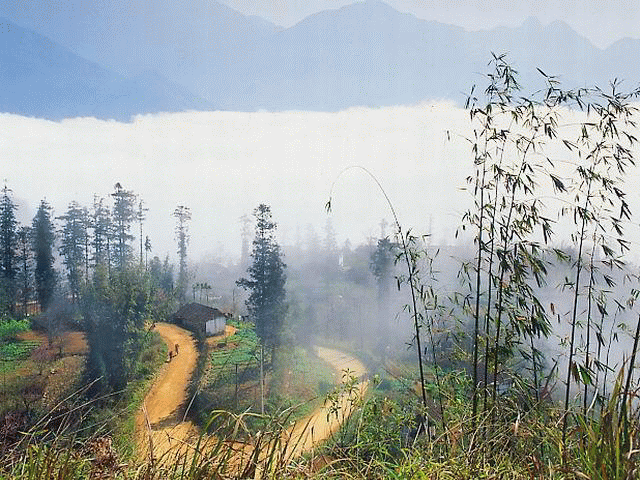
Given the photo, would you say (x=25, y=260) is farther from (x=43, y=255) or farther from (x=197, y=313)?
(x=197, y=313)

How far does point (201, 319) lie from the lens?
19.4 metres

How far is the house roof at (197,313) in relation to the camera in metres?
19.6

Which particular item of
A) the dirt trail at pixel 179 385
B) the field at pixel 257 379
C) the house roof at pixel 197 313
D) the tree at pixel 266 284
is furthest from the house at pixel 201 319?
the tree at pixel 266 284

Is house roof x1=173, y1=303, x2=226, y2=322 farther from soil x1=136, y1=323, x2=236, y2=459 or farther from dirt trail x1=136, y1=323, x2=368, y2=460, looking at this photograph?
soil x1=136, y1=323, x2=236, y2=459

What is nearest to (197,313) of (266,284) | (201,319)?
(201,319)

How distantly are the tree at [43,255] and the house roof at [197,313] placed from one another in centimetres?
511

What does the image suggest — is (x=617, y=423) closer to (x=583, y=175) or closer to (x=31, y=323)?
(x=583, y=175)

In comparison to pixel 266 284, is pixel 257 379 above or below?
below

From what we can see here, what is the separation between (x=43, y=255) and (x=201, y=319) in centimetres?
720

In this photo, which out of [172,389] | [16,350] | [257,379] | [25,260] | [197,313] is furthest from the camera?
[25,260]

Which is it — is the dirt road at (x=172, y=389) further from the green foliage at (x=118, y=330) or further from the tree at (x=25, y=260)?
the tree at (x=25, y=260)

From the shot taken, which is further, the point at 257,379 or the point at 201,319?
the point at 201,319

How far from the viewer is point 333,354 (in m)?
19.3

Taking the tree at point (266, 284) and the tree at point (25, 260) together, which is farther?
the tree at point (25, 260)
